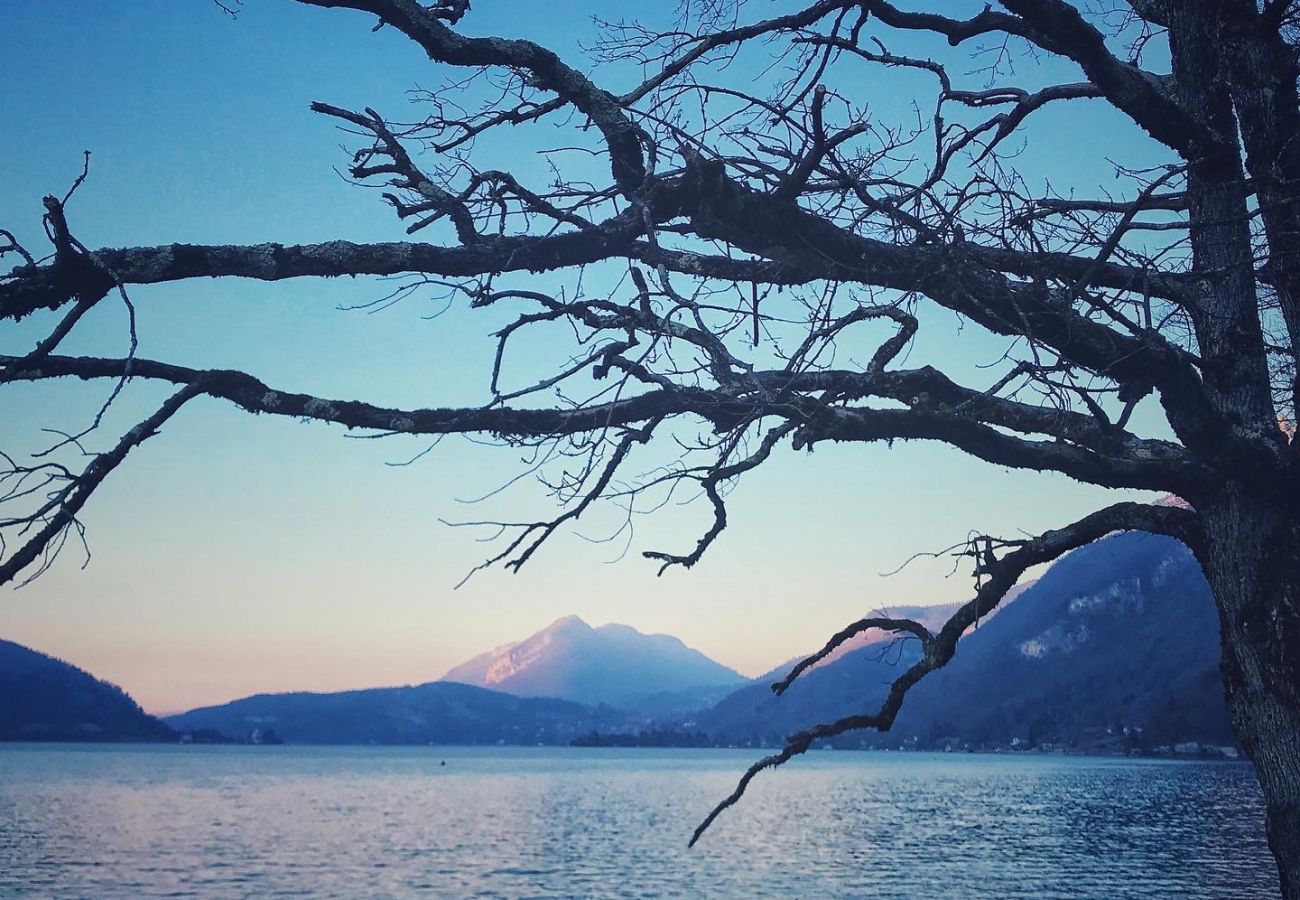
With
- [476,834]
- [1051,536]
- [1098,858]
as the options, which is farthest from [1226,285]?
[476,834]

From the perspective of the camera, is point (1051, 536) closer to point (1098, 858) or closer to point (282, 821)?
point (1098, 858)

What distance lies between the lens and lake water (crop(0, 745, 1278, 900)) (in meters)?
48.8

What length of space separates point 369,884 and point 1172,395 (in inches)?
2021

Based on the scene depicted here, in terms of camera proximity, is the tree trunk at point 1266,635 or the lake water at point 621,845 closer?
the tree trunk at point 1266,635

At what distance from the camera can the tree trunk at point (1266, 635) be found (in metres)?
4.96

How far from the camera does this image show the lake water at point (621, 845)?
48.8 metres

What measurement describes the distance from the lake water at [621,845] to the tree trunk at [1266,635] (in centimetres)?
4363

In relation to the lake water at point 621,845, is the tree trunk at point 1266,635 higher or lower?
higher

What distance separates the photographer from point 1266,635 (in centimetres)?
504

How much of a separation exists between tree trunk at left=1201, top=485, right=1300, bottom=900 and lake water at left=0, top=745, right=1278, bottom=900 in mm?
43632

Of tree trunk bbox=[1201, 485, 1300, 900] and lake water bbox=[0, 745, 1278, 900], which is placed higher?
tree trunk bbox=[1201, 485, 1300, 900]

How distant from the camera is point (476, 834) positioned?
7850cm

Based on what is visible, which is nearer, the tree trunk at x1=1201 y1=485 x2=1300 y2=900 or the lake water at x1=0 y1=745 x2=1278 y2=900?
the tree trunk at x1=1201 y1=485 x2=1300 y2=900

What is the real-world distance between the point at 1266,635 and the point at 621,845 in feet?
223
